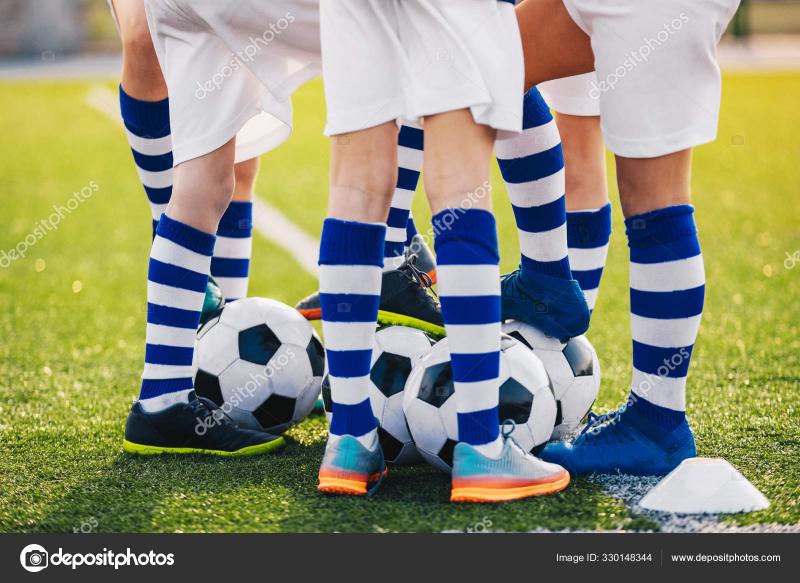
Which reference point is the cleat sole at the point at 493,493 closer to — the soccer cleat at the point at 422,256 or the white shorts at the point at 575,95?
the soccer cleat at the point at 422,256

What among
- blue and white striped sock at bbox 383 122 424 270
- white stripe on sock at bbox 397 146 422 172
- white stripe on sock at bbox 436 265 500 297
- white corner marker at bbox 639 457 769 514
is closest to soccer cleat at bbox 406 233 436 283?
blue and white striped sock at bbox 383 122 424 270

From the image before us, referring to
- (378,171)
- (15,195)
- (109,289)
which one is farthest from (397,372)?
(15,195)

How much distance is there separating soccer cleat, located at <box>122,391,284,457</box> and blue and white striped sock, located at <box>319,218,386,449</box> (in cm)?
58

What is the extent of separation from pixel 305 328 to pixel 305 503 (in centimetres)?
91

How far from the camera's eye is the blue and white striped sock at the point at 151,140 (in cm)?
353

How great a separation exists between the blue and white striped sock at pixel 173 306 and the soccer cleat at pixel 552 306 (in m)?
0.96

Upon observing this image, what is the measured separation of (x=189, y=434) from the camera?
10.5 feet

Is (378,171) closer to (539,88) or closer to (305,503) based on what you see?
(305,503)

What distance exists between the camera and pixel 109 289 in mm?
5961

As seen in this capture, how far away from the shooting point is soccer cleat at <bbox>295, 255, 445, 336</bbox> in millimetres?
3309

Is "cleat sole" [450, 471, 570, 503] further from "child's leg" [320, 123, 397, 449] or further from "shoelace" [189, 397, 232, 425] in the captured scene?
"shoelace" [189, 397, 232, 425]

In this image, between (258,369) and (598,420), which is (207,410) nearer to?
(258,369)

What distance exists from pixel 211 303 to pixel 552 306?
3.91 feet

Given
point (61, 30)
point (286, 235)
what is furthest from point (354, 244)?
point (61, 30)
